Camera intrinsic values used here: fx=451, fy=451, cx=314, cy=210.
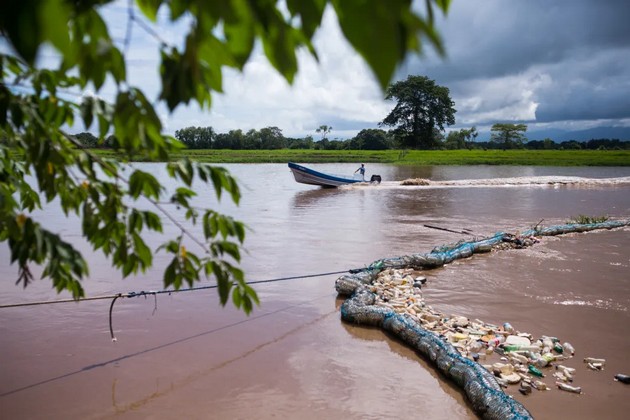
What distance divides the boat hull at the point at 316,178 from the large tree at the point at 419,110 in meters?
44.5

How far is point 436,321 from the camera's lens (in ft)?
21.1

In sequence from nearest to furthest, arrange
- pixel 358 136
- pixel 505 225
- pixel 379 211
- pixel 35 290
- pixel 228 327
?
pixel 228 327 → pixel 35 290 → pixel 505 225 → pixel 379 211 → pixel 358 136

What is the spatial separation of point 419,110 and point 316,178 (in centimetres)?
4894

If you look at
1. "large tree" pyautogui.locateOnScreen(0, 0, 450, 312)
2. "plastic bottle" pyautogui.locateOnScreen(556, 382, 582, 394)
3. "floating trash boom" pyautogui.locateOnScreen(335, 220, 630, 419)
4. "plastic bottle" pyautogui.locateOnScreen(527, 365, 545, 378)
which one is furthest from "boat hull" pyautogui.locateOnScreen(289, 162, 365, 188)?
"large tree" pyautogui.locateOnScreen(0, 0, 450, 312)

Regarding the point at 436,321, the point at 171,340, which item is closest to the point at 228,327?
the point at 171,340

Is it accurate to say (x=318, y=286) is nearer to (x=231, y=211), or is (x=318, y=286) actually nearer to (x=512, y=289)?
(x=512, y=289)

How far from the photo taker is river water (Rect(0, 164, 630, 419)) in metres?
4.57

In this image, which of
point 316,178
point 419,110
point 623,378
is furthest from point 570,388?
point 419,110

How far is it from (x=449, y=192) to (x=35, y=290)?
23.2 meters

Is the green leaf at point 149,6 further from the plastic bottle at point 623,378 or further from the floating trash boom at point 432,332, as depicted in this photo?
the plastic bottle at point 623,378

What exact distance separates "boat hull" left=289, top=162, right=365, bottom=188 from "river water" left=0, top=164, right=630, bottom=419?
17542 mm

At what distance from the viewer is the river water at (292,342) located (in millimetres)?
4566

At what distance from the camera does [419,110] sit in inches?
2879

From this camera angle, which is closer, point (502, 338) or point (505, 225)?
point (502, 338)
